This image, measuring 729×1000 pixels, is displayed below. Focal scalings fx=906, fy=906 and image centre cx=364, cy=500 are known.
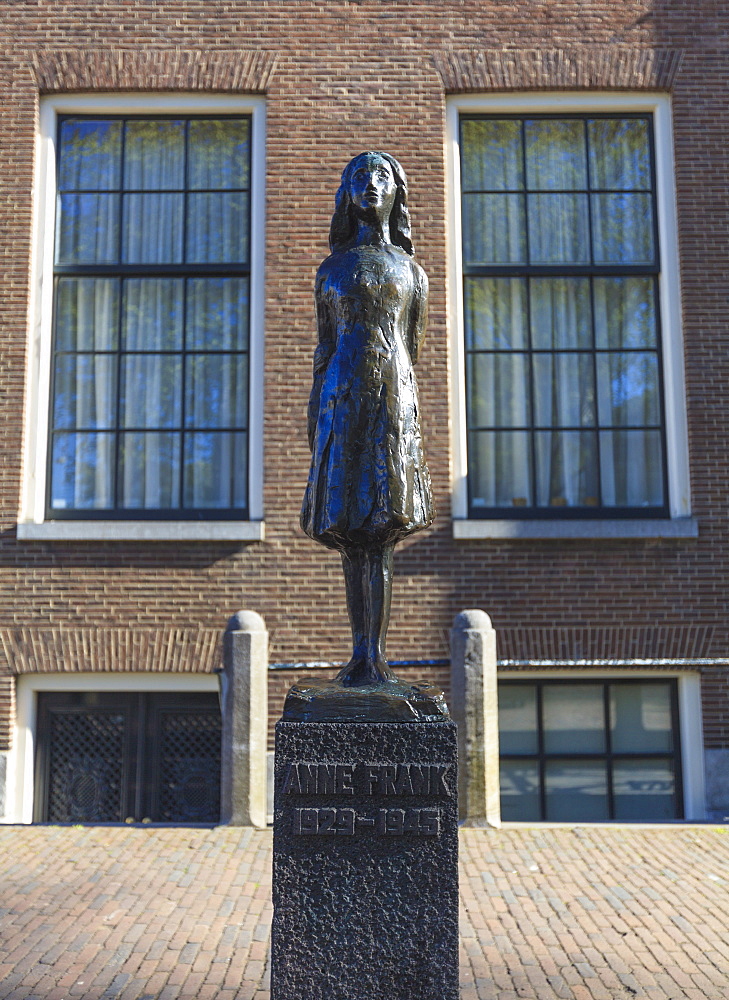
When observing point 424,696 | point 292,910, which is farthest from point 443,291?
point 292,910

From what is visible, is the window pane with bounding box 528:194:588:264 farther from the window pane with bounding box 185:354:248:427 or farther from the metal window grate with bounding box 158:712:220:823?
the metal window grate with bounding box 158:712:220:823

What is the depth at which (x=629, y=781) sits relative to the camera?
874 centimetres

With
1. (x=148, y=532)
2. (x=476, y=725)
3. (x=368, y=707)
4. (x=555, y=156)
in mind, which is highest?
(x=555, y=156)

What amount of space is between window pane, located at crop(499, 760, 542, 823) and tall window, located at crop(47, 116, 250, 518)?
12.4ft

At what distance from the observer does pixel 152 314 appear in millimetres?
9508

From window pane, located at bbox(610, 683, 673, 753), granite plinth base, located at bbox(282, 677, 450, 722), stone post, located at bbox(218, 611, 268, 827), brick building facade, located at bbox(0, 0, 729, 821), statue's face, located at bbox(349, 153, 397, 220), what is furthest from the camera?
window pane, located at bbox(610, 683, 673, 753)

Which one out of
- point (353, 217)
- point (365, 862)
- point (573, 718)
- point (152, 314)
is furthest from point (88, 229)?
point (365, 862)

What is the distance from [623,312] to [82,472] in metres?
5.87

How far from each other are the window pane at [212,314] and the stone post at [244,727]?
334cm

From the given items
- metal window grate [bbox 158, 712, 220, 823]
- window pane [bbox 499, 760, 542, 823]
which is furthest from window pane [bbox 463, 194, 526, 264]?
metal window grate [bbox 158, 712, 220, 823]

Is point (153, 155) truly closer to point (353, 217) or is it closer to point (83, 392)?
point (83, 392)

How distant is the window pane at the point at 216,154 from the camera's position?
9.55 m

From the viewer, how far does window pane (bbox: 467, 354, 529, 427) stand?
9.43 meters

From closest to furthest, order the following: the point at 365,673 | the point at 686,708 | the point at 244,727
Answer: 1. the point at 365,673
2. the point at 244,727
3. the point at 686,708
